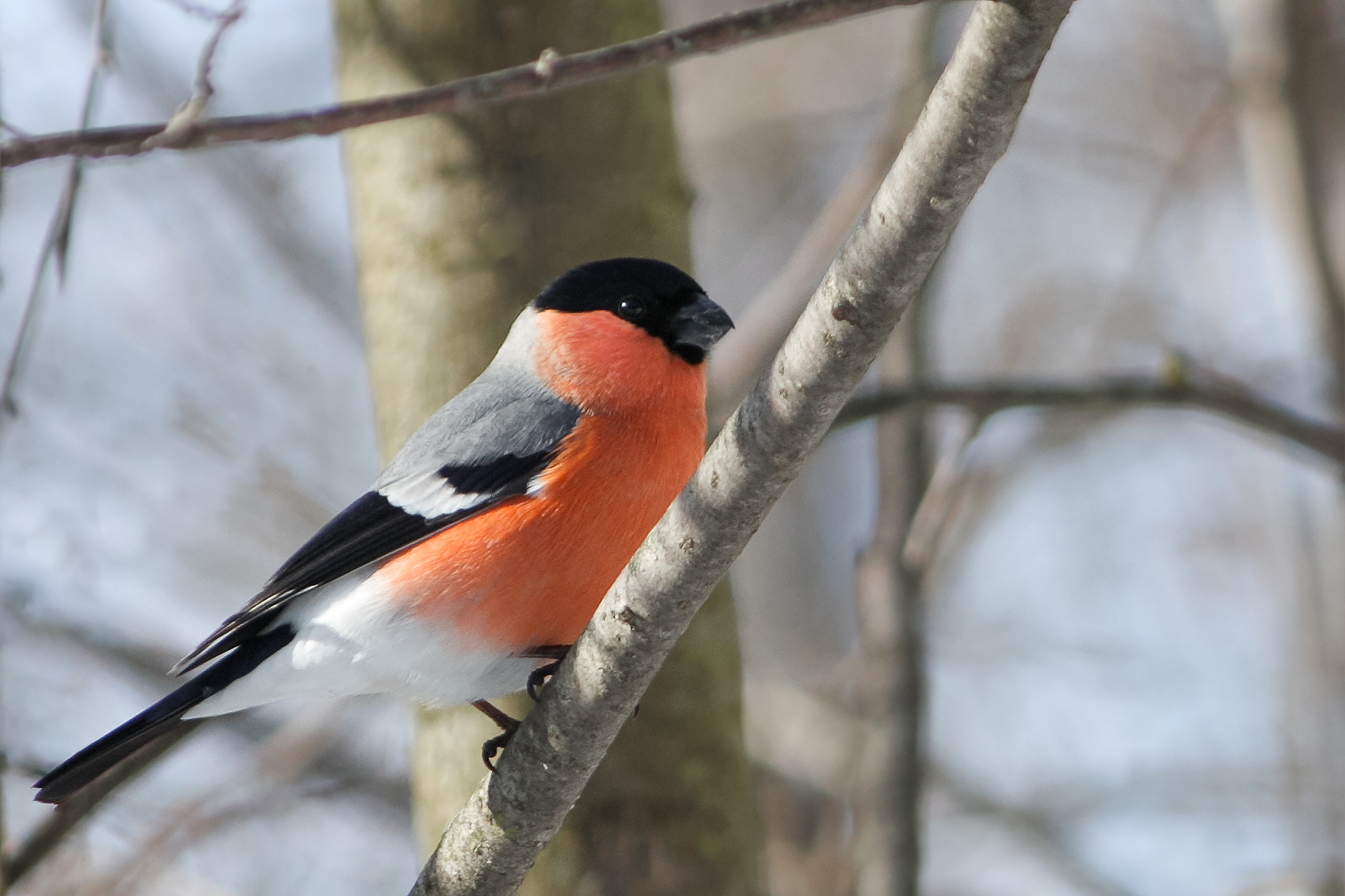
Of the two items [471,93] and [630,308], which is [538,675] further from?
[471,93]

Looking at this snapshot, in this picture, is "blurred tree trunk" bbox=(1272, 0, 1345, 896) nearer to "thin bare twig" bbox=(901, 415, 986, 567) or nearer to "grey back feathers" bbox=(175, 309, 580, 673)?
"thin bare twig" bbox=(901, 415, 986, 567)

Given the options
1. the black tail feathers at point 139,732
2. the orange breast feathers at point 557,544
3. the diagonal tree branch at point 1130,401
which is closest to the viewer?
the black tail feathers at point 139,732

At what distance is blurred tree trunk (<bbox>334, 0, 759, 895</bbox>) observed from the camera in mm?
4176

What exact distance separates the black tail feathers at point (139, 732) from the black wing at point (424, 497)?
70mm

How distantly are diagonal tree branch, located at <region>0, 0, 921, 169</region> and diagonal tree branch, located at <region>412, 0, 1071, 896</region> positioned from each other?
0.22 m

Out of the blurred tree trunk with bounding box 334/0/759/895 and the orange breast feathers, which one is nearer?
the orange breast feathers

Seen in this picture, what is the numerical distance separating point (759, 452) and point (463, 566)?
5.05 feet

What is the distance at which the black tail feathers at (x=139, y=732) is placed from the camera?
134 inches

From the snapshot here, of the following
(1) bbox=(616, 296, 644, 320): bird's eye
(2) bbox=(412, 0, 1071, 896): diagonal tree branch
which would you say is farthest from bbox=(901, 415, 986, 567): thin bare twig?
(2) bbox=(412, 0, 1071, 896): diagonal tree branch

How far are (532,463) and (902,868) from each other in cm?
212

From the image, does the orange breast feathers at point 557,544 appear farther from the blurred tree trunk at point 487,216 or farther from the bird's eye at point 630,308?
the blurred tree trunk at point 487,216

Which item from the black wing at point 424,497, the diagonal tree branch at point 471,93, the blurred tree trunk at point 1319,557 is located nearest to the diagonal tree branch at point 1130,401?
the blurred tree trunk at point 1319,557

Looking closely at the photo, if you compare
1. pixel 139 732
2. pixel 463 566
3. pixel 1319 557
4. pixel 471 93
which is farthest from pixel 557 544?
pixel 1319 557

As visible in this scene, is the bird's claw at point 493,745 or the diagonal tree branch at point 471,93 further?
the bird's claw at point 493,745
